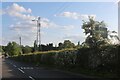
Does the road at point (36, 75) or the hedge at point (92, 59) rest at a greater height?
the hedge at point (92, 59)

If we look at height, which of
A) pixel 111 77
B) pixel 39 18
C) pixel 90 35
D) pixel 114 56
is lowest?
pixel 111 77

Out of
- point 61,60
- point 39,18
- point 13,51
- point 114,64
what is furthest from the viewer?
point 13,51

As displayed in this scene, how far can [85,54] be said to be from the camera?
26.6 m

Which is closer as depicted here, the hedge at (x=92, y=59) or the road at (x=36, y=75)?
the road at (x=36, y=75)

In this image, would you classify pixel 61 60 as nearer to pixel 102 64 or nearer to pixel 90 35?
pixel 90 35

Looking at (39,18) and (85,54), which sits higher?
(39,18)

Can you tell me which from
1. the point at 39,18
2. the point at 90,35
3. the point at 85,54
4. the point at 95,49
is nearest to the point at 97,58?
the point at 95,49

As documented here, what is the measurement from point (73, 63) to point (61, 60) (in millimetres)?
4158

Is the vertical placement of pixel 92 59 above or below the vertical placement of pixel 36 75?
above

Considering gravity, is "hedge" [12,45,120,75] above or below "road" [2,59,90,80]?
above

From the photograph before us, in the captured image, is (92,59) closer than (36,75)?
No

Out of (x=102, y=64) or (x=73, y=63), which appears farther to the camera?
(x=73, y=63)

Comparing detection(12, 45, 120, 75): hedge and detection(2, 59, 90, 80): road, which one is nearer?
detection(2, 59, 90, 80): road

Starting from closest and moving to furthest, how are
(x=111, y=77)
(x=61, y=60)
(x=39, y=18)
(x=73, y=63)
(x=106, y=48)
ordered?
(x=111, y=77), (x=106, y=48), (x=73, y=63), (x=61, y=60), (x=39, y=18)
